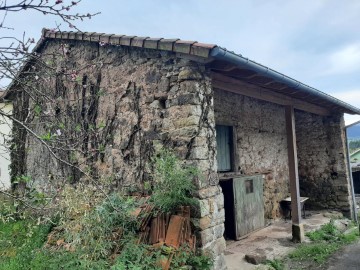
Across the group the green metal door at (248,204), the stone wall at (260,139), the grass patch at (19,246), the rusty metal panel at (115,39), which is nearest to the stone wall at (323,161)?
the stone wall at (260,139)

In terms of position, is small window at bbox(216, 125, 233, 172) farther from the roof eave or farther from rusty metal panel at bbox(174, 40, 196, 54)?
rusty metal panel at bbox(174, 40, 196, 54)

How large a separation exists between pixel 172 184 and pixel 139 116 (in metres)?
1.52

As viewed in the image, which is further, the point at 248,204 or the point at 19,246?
the point at 248,204

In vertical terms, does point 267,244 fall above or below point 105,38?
below

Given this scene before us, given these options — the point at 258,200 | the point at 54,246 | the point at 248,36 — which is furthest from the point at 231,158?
the point at 248,36

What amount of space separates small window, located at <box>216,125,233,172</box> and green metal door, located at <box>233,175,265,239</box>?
0.42 meters

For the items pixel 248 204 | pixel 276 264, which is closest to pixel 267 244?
pixel 248 204

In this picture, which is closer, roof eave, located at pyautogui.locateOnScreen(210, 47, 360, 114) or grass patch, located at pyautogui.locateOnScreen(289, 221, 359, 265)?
roof eave, located at pyautogui.locateOnScreen(210, 47, 360, 114)

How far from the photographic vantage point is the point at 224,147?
6.78m

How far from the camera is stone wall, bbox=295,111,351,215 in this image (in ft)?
28.8

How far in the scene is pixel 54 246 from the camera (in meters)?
4.79

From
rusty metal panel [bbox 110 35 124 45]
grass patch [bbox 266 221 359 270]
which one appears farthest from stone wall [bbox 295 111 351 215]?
rusty metal panel [bbox 110 35 124 45]

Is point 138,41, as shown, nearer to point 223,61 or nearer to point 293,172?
point 223,61

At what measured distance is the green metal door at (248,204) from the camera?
6453 mm
